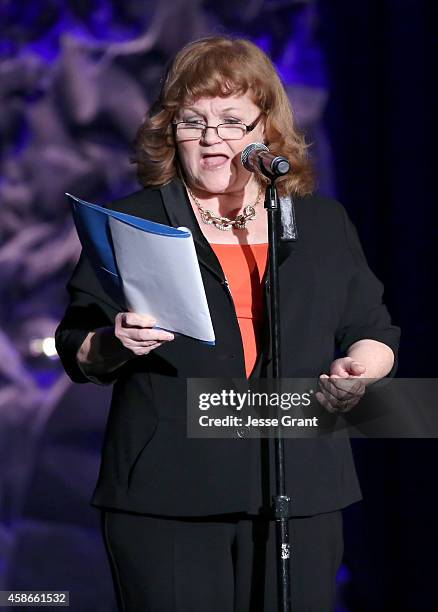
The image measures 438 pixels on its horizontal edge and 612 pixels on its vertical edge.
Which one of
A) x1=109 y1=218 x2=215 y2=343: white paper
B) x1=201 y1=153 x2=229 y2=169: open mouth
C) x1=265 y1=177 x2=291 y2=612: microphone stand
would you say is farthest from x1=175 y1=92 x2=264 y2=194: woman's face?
x1=109 y1=218 x2=215 y2=343: white paper

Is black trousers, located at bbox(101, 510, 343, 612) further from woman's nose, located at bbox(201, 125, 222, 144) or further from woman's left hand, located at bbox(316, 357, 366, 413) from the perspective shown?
woman's nose, located at bbox(201, 125, 222, 144)

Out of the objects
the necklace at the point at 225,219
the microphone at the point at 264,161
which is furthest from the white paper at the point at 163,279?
the necklace at the point at 225,219

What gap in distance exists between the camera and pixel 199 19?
324cm

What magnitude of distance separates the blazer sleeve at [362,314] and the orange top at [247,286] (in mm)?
196

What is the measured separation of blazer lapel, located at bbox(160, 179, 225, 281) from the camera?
5.79ft

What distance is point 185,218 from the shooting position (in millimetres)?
1833

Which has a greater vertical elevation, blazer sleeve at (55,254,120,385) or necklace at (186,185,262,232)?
necklace at (186,185,262,232)

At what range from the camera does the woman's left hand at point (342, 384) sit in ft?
5.38

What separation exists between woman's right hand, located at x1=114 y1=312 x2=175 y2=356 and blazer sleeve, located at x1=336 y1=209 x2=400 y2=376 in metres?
0.46

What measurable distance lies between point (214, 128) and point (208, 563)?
77cm

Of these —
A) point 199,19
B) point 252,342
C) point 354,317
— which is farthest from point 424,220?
point 252,342

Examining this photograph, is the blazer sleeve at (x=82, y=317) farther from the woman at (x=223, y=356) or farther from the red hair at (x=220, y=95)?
the red hair at (x=220, y=95)

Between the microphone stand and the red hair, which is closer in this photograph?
the microphone stand

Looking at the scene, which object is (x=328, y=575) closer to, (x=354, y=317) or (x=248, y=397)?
(x=248, y=397)
